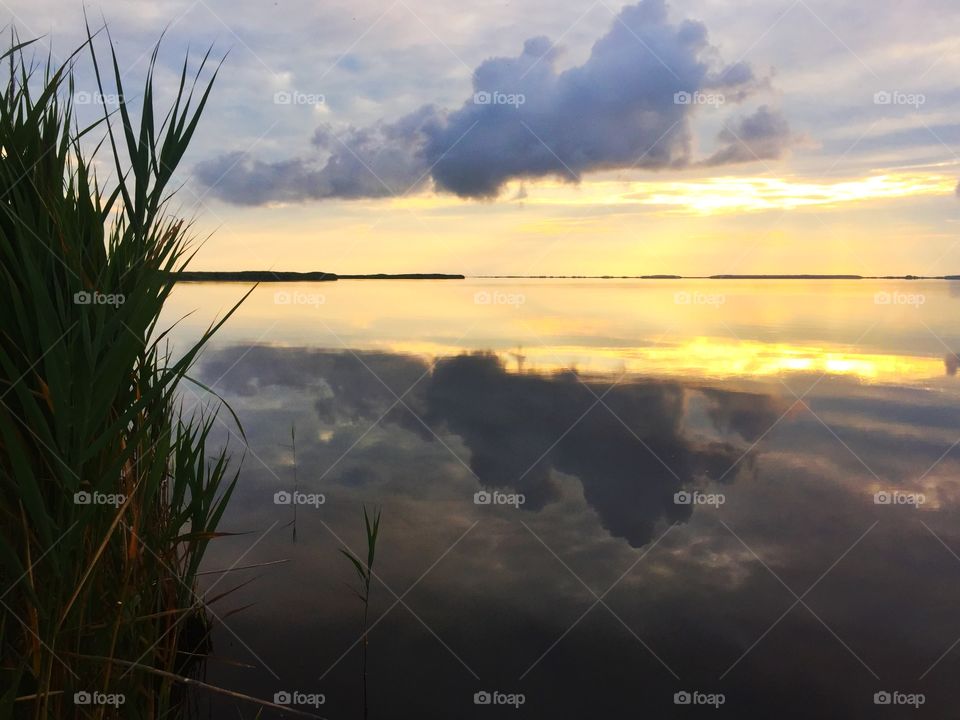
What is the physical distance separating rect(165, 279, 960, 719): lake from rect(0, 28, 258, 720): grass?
5.71 ft

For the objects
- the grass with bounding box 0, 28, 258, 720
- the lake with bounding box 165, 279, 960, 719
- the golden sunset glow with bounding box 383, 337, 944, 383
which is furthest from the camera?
the golden sunset glow with bounding box 383, 337, 944, 383

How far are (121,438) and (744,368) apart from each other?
13.1 m

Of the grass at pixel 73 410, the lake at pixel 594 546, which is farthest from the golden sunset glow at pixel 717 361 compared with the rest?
the grass at pixel 73 410

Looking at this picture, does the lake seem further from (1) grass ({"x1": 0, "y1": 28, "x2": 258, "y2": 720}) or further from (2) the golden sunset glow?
(1) grass ({"x1": 0, "y1": 28, "x2": 258, "y2": 720})

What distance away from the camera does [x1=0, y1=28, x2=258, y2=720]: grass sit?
207cm

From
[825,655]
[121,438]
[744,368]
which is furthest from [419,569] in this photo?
[744,368]

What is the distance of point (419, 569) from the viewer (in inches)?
206

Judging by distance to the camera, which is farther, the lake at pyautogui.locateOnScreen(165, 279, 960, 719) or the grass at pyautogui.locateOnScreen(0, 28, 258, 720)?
the lake at pyautogui.locateOnScreen(165, 279, 960, 719)

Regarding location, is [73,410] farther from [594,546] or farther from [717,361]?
[717,361]

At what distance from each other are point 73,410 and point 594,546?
450cm

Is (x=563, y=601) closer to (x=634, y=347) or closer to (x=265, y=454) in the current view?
(x=265, y=454)

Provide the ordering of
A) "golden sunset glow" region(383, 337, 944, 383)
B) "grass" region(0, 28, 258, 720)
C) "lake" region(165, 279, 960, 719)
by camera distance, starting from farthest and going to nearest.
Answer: "golden sunset glow" region(383, 337, 944, 383) → "lake" region(165, 279, 960, 719) → "grass" region(0, 28, 258, 720)

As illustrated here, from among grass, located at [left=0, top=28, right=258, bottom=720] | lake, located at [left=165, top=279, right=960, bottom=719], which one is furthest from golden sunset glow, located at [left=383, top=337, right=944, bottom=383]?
grass, located at [left=0, top=28, right=258, bottom=720]

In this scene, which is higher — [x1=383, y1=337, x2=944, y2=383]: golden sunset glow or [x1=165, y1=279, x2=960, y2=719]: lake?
[x1=383, y1=337, x2=944, y2=383]: golden sunset glow
